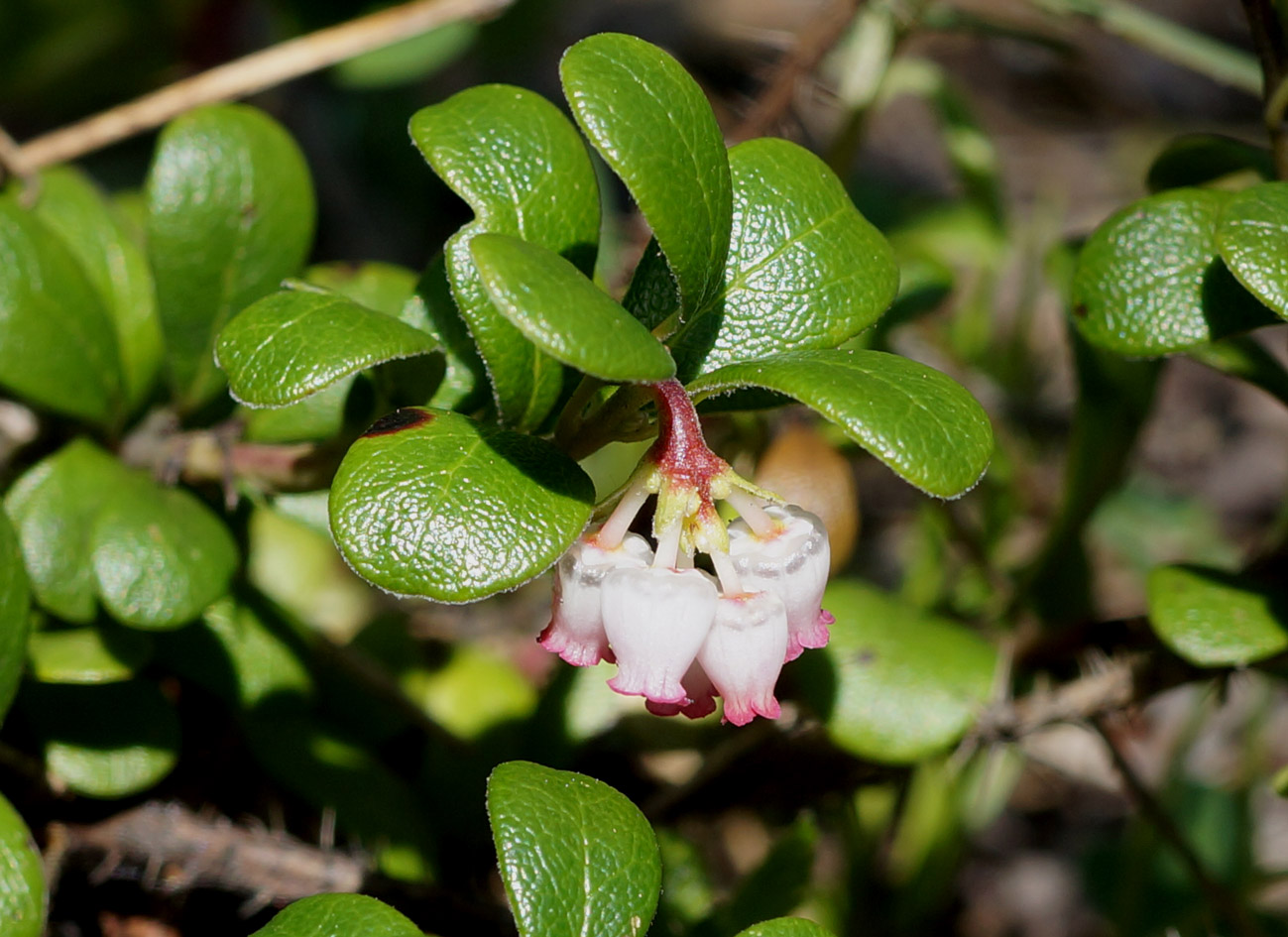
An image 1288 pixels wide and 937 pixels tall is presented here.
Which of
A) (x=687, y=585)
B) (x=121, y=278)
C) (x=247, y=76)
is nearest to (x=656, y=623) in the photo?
(x=687, y=585)

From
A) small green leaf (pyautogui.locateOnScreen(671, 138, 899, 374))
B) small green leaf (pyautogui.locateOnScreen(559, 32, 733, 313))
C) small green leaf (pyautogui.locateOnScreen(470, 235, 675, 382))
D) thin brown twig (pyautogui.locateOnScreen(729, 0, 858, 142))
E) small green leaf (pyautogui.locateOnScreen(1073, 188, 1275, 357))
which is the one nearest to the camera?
small green leaf (pyautogui.locateOnScreen(470, 235, 675, 382))

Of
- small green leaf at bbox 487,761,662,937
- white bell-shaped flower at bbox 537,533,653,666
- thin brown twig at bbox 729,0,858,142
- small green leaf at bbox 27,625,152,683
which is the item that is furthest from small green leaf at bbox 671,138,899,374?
thin brown twig at bbox 729,0,858,142

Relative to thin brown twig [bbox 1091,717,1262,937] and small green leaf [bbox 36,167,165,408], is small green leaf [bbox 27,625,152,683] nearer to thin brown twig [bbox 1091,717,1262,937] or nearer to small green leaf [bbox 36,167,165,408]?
small green leaf [bbox 36,167,165,408]

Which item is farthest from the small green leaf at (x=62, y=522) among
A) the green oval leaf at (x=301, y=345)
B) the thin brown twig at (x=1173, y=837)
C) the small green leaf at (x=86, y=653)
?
the thin brown twig at (x=1173, y=837)

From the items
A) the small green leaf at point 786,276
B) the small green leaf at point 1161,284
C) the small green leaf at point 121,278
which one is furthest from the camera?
the small green leaf at point 121,278

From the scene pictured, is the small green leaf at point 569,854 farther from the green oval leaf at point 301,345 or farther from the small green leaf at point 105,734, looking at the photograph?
the small green leaf at point 105,734

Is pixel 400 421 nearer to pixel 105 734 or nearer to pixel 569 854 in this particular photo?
pixel 569 854
